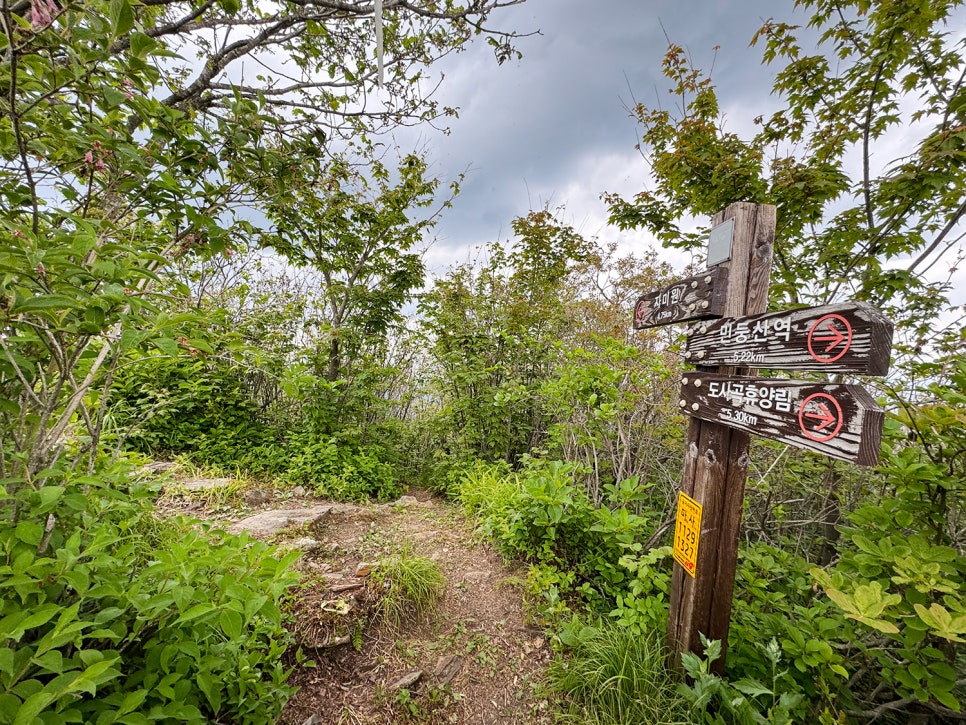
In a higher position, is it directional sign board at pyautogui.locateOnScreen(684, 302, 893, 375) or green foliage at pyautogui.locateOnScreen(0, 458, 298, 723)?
directional sign board at pyautogui.locateOnScreen(684, 302, 893, 375)

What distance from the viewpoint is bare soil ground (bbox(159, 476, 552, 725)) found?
1884 millimetres

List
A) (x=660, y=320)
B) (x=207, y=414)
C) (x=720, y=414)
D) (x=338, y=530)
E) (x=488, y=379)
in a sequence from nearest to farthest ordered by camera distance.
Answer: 1. (x=720, y=414)
2. (x=660, y=320)
3. (x=338, y=530)
4. (x=207, y=414)
5. (x=488, y=379)

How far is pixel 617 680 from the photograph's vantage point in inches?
72.9

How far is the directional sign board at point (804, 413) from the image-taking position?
3.43 feet

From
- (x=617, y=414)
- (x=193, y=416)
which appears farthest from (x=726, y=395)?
(x=193, y=416)

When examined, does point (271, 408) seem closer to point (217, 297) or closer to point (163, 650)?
point (217, 297)

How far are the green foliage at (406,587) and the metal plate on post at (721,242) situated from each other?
2.70m

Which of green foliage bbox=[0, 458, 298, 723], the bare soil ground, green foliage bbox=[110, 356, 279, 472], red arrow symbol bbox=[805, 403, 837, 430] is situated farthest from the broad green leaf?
green foliage bbox=[110, 356, 279, 472]

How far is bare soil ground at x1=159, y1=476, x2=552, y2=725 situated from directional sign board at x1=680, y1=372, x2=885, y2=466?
1.92m

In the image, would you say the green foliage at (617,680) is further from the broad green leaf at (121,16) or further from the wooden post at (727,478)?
the broad green leaf at (121,16)

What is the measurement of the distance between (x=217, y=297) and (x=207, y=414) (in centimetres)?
207

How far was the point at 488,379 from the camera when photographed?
534cm

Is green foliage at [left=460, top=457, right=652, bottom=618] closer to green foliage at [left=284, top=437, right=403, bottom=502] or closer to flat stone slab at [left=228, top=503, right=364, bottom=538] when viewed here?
flat stone slab at [left=228, top=503, right=364, bottom=538]

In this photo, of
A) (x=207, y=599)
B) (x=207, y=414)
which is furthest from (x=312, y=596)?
(x=207, y=414)
